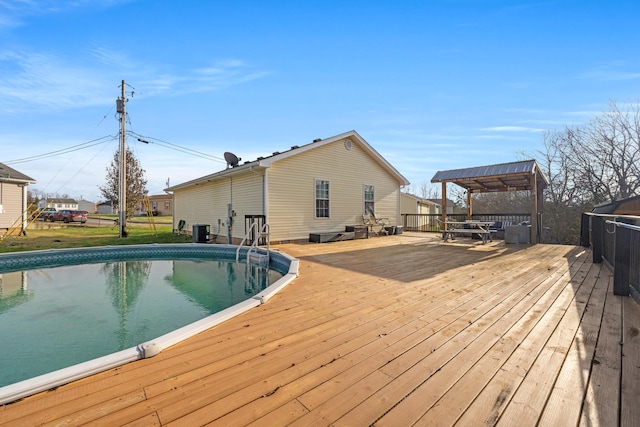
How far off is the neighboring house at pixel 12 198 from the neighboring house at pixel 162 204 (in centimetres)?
2687

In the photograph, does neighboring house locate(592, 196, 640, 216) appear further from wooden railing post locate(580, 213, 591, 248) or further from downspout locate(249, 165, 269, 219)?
downspout locate(249, 165, 269, 219)

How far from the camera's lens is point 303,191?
1038 cm

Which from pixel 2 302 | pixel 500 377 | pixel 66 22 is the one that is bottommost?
pixel 2 302

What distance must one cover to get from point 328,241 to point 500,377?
332 inches

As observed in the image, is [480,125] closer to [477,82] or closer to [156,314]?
[477,82]

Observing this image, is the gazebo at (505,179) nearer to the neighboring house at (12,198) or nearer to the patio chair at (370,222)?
the patio chair at (370,222)

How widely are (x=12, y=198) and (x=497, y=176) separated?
22643 millimetres

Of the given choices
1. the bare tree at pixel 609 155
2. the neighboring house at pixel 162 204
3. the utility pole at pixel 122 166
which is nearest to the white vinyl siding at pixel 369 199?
the utility pole at pixel 122 166

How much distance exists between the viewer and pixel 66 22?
319 inches

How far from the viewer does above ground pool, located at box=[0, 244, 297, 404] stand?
8.36 feet

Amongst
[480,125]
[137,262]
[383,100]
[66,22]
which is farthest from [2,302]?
[480,125]

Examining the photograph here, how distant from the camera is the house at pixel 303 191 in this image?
31.8 feet

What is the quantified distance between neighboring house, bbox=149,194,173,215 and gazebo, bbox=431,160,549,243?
1629 inches

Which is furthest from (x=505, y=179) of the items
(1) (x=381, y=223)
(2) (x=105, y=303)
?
(2) (x=105, y=303)
